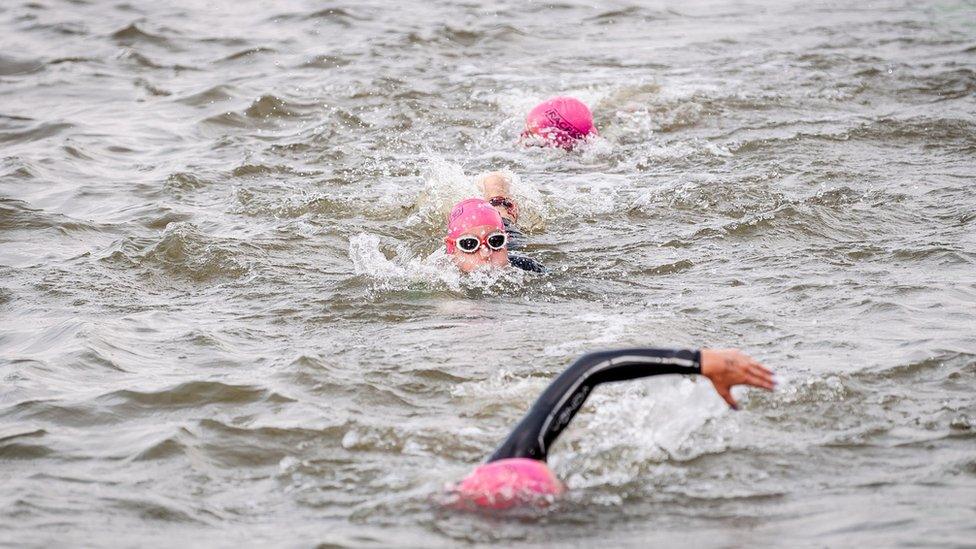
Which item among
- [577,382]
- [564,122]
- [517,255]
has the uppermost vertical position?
[564,122]

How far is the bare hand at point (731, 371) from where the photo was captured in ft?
18.1

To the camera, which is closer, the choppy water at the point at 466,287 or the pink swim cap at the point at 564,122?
the choppy water at the point at 466,287

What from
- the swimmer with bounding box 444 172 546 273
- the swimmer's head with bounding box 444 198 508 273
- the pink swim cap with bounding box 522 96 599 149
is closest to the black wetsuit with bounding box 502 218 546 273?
the swimmer with bounding box 444 172 546 273

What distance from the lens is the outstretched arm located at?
563 cm

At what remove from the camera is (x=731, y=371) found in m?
5.55

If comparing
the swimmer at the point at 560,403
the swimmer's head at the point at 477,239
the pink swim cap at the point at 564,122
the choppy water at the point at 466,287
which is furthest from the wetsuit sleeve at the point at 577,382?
the pink swim cap at the point at 564,122

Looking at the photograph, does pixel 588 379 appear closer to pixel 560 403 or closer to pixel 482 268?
pixel 560 403

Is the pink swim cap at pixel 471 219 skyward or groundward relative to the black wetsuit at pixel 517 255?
skyward

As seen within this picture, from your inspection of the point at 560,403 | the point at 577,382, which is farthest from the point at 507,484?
the point at 577,382

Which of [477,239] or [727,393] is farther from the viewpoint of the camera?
[477,239]

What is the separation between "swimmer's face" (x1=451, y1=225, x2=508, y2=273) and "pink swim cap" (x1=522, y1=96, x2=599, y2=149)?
3.65m

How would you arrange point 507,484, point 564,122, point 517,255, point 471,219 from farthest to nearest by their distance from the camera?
1. point 564,122
2. point 517,255
3. point 471,219
4. point 507,484

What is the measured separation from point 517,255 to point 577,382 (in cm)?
403

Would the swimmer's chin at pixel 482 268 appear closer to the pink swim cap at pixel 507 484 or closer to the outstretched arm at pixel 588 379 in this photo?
the outstretched arm at pixel 588 379
